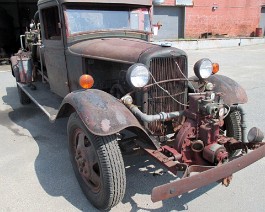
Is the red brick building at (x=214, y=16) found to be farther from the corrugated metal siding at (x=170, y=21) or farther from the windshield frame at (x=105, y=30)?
the windshield frame at (x=105, y=30)

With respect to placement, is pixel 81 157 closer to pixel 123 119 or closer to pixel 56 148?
pixel 123 119

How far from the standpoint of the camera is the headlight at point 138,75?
257 centimetres

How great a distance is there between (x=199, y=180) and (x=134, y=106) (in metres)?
0.95

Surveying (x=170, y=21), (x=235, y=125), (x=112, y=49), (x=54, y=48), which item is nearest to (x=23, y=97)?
(x=54, y=48)

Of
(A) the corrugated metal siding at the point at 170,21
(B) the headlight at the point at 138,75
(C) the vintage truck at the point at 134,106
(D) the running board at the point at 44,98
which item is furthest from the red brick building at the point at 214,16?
(B) the headlight at the point at 138,75

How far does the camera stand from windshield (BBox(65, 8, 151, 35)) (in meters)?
3.66

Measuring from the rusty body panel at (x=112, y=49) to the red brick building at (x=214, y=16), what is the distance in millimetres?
17641

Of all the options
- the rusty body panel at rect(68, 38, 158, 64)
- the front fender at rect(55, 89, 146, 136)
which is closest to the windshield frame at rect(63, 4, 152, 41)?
the rusty body panel at rect(68, 38, 158, 64)

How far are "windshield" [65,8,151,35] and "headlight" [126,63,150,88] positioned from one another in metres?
1.45

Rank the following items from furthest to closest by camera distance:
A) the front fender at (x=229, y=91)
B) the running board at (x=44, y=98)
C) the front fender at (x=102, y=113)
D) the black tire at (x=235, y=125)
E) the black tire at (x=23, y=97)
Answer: the black tire at (x=23, y=97)
the running board at (x=44, y=98)
the black tire at (x=235, y=125)
the front fender at (x=229, y=91)
the front fender at (x=102, y=113)

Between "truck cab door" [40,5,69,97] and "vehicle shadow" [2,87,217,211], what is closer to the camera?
"vehicle shadow" [2,87,217,211]

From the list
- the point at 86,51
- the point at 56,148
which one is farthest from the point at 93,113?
the point at 56,148

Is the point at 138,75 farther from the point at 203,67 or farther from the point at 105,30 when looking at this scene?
the point at 105,30

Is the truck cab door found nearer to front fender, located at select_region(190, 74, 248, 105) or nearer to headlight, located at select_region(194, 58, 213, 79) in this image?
headlight, located at select_region(194, 58, 213, 79)
